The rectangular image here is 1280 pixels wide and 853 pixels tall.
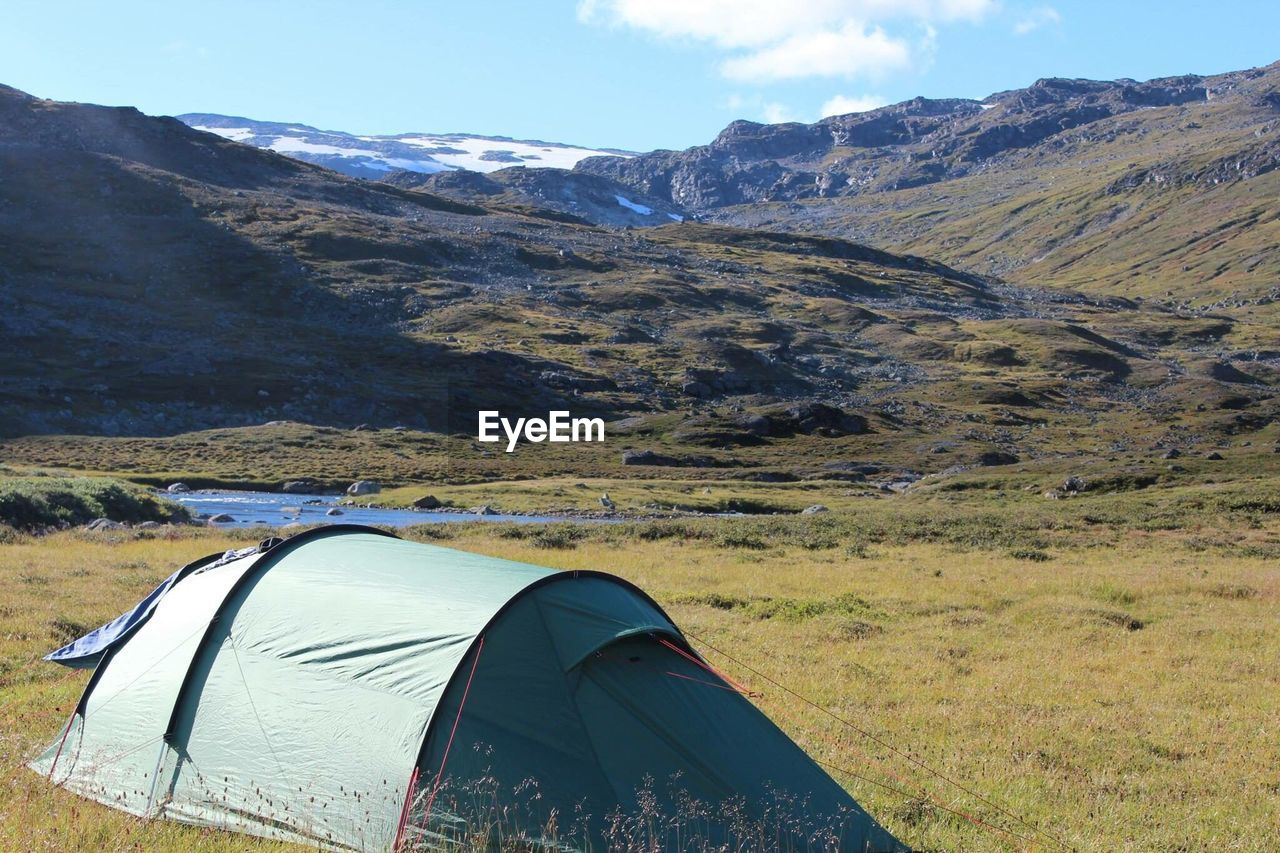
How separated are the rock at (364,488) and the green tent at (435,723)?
190ft

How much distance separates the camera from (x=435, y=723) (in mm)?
8406

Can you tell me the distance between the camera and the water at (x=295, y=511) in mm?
51625

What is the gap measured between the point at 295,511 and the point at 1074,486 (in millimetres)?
45162

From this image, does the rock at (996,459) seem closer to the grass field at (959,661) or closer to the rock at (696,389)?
the rock at (696,389)

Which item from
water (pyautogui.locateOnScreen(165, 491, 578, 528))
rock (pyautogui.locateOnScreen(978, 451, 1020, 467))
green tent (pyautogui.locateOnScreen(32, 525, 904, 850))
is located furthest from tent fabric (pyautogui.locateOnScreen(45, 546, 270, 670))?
rock (pyautogui.locateOnScreen(978, 451, 1020, 467))

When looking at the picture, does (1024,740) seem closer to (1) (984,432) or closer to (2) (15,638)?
(2) (15,638)

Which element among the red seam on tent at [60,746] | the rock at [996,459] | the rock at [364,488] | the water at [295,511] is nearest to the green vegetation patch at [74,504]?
the water at [295,511]


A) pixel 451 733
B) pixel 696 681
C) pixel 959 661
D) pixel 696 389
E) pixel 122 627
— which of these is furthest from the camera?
pixel 696 389

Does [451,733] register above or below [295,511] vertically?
above

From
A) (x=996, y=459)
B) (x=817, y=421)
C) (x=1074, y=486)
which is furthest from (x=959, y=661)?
(x=817, y=421)

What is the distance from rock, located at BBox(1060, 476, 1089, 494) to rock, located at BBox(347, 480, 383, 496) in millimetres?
43572

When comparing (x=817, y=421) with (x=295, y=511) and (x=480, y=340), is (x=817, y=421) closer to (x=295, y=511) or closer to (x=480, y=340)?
(x=480, y=340)

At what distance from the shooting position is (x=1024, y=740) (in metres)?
12.4


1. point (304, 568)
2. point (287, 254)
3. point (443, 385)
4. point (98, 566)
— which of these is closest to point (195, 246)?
point (287, 254)
